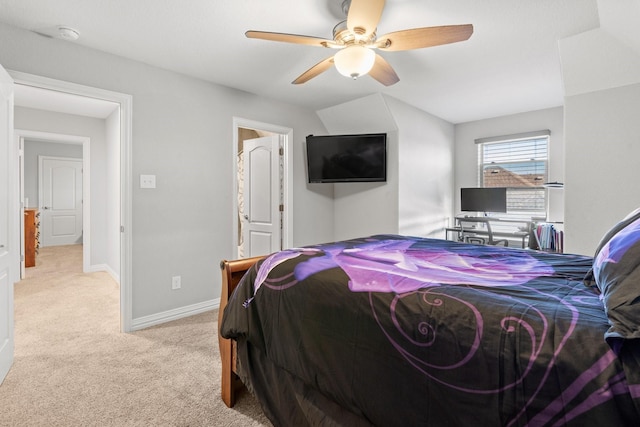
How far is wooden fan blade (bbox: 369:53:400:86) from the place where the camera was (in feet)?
7.32

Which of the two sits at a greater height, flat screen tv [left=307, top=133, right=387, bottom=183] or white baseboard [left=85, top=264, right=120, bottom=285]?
flat screen tv [left=307, top=133, right=387, bottom=183]

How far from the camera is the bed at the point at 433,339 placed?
2.50ft

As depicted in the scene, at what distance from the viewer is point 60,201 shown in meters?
7.05

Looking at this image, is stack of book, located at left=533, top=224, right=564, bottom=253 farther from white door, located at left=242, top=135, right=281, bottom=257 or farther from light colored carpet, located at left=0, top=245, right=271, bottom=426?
light colored carpet, located at left=0, top=245, right=271, bottom=426

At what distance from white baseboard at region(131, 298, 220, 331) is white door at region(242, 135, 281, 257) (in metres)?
1.07

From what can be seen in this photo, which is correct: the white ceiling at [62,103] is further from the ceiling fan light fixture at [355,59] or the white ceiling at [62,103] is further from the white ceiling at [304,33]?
the ceiling fan light fixture at [355,59]

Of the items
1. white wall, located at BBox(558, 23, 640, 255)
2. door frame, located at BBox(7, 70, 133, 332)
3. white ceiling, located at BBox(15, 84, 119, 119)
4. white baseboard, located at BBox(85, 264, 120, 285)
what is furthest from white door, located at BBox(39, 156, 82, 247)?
white wall, located at BBox(558, 23, 640, 255)

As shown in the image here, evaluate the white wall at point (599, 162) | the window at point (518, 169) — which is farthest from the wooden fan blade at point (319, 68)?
the window at point (518, 169)

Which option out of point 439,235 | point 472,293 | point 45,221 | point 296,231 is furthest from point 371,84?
point 45,221

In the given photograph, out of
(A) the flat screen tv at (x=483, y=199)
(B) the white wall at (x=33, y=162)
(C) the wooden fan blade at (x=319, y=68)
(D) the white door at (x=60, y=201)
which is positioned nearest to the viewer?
(C) the wooden fan blade at (x=319, y=68)

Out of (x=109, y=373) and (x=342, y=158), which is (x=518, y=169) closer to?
(x=342, y=158)

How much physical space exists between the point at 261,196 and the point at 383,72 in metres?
2.37

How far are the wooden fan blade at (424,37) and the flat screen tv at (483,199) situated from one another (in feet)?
10.9

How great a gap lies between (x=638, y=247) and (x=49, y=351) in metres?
3.37
